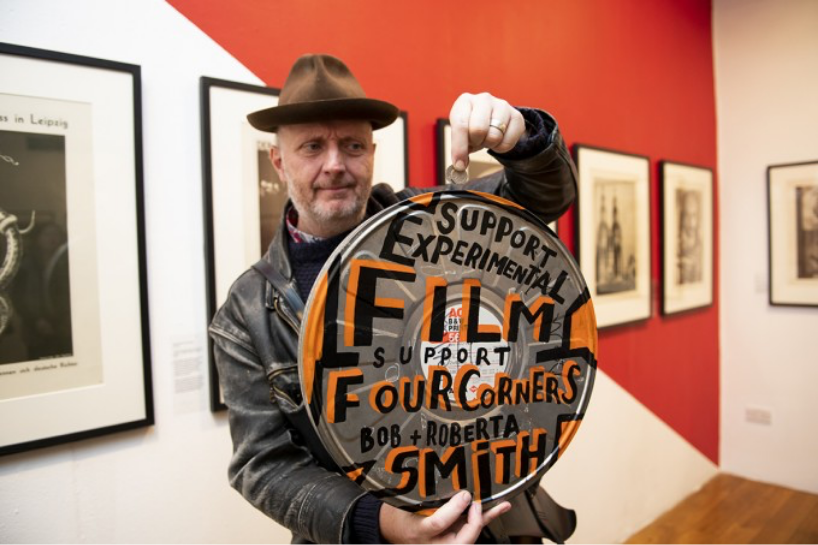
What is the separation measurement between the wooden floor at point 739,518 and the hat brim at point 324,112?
2488mm

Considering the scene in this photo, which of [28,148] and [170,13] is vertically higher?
[170,13]

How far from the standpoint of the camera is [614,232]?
2533 millimetres

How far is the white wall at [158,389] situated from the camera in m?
1.14

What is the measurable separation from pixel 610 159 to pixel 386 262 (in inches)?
82.4

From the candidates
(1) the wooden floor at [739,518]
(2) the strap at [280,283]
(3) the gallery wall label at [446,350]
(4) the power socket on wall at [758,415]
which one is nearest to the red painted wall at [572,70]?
(4) the power socket on wall at [758,415]

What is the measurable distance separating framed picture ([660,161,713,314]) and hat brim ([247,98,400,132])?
2274mm

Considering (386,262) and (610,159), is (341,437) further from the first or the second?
(610,159)

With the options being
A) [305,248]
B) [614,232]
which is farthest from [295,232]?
[614,232]

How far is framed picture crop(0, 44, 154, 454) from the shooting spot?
1.10 meters

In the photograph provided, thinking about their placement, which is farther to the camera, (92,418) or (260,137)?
(260,137)

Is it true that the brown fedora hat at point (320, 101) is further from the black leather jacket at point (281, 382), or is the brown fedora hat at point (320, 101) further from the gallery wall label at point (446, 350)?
the gallery wall label at point (446, 350)

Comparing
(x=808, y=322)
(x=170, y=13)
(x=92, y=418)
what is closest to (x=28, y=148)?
(x=170, y=13)

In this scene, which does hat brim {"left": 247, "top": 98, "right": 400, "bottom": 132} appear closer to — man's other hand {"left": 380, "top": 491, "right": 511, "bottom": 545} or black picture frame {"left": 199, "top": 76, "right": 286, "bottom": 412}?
black picture frame {"left": 199, "top": 76, "right": 286, "bottom": 412}

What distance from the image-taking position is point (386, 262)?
2.23 feet
